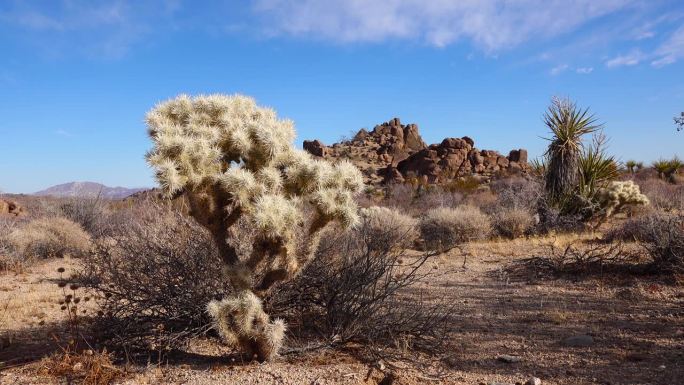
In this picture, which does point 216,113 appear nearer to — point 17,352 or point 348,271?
point 348,271

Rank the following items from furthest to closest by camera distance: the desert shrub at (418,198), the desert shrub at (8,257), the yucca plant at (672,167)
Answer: the yucca plant at (672,167) → the desert shrub at (418,198) → the desert shrub at (8,257)

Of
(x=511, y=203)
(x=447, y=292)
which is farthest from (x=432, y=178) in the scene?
(x=447, y=292)

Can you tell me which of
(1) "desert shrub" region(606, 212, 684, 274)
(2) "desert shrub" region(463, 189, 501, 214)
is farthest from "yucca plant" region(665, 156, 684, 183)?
(1) "desert shrub" region(606, 212, 684, 274)

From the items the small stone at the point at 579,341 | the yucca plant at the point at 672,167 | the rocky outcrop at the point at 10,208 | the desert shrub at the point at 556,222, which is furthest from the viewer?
the yucca plant at the point at 672,167

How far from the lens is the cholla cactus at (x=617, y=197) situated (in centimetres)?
1468

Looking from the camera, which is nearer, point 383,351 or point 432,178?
point 383,351

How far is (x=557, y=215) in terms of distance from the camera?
13.3 metres

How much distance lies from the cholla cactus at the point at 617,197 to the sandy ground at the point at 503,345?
8140 millimetres

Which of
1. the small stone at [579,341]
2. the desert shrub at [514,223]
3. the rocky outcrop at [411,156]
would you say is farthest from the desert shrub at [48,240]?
the rocky outcrop at [411,156]

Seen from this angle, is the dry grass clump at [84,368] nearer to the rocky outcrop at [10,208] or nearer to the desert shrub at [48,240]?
the desert shrub at [48,240]

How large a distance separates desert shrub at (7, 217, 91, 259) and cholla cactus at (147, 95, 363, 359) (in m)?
7.54

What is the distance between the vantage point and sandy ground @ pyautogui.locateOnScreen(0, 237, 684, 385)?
401 centimetres

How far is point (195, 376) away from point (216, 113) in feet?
6.84

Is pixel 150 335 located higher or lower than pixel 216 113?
lower
